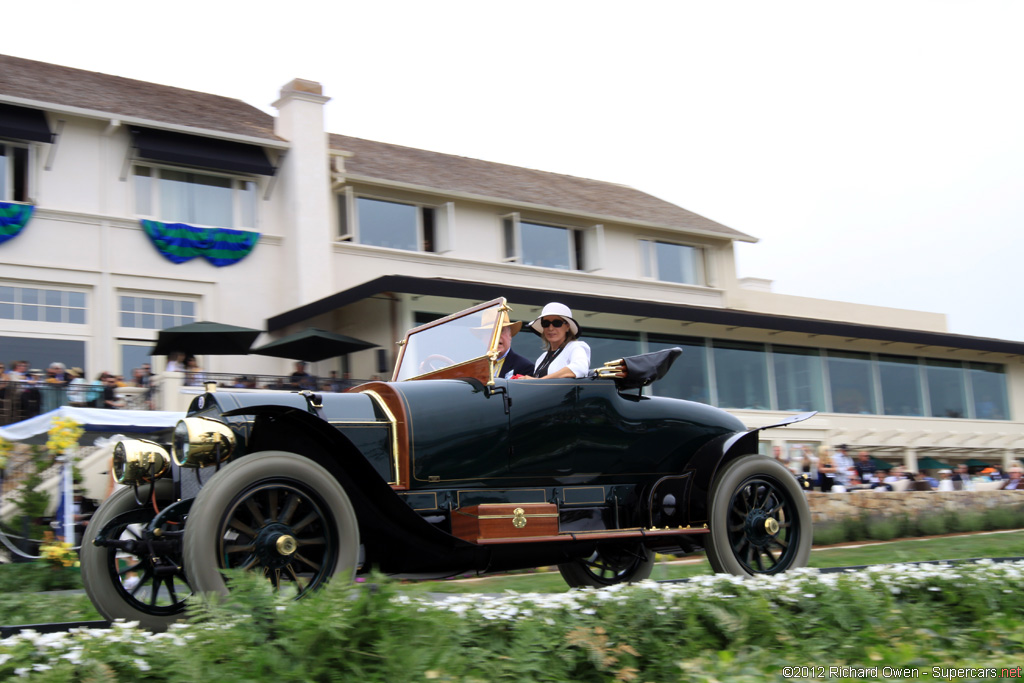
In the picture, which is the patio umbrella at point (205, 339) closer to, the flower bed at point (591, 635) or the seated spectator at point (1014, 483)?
the flower bed at point (591, 635)

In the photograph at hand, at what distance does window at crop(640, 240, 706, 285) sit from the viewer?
2698cm

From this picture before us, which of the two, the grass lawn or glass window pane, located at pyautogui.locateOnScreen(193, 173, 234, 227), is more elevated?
glass window pane, located at pyautogui.locateOnScreen(193, 173, 234, 227)

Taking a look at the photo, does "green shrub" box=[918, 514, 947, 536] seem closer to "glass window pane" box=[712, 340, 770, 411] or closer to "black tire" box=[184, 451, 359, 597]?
"glass window pane" box=[712, 340, 770, 411]

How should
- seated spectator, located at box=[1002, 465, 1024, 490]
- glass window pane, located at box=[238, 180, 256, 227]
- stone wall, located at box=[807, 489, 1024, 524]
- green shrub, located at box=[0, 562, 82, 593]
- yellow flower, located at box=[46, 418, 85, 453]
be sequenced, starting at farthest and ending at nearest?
seated spectator, located at box=[1002, 465, 1024, 490]
glass window pane, located at box=[238, 180, 256, 227]
stone wall, located at box=[807, 489, 1024, 524]
yellow flower, located at box=[46, 418, 85, 453]
green shrub, located at box=[0, 562, 82, 593]

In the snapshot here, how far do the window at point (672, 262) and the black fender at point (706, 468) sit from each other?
20271 mm

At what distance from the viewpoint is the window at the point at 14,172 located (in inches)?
711

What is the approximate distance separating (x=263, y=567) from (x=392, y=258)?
17815mm

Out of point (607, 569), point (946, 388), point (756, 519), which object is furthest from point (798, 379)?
point (756, 519)

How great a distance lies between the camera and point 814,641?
458cm

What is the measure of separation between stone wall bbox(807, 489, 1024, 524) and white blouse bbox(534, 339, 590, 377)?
32.3 feet

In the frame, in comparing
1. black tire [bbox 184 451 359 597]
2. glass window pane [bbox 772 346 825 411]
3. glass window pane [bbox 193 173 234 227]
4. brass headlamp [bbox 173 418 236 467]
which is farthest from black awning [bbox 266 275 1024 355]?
black tire [bbox 184 451 359 597]

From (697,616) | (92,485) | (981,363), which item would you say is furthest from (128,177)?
(981,363)

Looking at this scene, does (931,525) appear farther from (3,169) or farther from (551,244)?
(3,169)

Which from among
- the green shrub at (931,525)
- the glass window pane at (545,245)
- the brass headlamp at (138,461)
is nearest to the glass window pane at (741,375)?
the glass window pane at (545,245)
